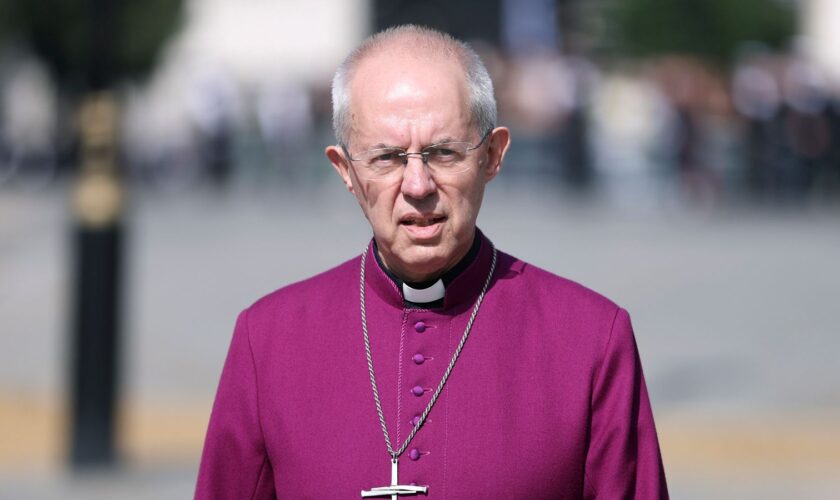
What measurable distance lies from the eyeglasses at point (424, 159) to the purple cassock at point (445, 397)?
0.23 meters

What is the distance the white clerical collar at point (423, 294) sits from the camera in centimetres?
302

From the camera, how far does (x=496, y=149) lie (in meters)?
2.98

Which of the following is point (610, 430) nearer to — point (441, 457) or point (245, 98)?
point (441, 457)

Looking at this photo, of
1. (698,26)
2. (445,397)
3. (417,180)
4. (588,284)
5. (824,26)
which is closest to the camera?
(417,180)

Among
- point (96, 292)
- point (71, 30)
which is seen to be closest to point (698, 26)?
point (71, 30)

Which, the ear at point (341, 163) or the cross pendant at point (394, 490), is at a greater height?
the ear at point (341, 163)

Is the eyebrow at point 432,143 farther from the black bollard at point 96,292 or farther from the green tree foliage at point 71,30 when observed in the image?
the green tree foliage at point 71,30

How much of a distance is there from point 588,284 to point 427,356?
12.5 m

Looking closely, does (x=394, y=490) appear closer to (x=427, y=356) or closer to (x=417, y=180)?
(x=427, y=356)

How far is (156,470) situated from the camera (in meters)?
8.96

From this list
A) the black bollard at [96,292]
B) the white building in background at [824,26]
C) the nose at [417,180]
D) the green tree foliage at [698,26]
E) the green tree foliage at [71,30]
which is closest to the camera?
the nose at [417,180]

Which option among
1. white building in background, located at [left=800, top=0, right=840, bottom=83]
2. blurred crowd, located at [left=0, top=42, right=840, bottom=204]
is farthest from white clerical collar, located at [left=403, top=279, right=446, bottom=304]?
white building in background, located at [left=800, top=0, right=840, bottom=83]

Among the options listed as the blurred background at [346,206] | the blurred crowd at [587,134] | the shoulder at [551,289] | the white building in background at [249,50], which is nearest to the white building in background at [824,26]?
the blurred background at [346,206]

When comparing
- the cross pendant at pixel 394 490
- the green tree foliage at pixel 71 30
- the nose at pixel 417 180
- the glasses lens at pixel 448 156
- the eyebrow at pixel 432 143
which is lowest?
the cross pendant at pixel 394 490
